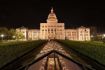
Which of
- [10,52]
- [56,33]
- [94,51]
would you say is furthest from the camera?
[56,33]

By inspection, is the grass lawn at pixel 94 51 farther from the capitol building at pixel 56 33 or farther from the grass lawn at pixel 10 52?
the capitol building at pixel 56 33

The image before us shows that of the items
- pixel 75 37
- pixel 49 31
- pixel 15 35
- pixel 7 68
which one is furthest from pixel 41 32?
pixel 7 68

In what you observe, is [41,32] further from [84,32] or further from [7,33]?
[7,33]

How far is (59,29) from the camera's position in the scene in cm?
18525

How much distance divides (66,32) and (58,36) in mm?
6557

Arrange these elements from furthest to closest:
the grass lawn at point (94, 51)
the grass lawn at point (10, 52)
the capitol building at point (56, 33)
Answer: the capitol building at point (56, 33)
the grass lawn at point (94, 51)
the grass lawn at point (10, 52)

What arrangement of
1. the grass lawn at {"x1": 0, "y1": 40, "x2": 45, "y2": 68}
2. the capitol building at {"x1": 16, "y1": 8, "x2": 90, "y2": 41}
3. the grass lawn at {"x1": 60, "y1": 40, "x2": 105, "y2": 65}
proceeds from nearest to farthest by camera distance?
the grass lawn at {"x1": 0, "y1": 40, "x2": 45, "y2": 68}, the grass lawn at {"x1": 60, "y1": 40, "x2": 105, "y2": 65}, the capitol building at {"x1": 16, "y1": 8, "x2": 90, "y2": 41}

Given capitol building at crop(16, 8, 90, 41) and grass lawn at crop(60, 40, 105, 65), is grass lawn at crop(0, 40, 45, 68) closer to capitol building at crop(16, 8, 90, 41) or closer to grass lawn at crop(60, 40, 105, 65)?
grass lawn at crop(60, 40, 105, 65)

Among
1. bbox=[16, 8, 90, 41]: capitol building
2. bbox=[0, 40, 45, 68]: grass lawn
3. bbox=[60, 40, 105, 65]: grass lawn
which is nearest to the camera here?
bbox=[0, 40, 45, 68]: grass lawn

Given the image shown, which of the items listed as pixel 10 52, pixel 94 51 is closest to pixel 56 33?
pixel 94 51

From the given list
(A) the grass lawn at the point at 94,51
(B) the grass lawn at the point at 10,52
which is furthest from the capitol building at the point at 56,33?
(B) the grass lawn at the point at 10,52

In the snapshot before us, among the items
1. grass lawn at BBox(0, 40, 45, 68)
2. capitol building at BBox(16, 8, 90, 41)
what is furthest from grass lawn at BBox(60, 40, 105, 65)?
capitol building at BBox(16, 8, 90, 41)

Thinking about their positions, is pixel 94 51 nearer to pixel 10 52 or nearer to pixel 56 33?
pixel 10 52

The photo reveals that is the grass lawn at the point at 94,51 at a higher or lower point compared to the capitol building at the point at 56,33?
lower
